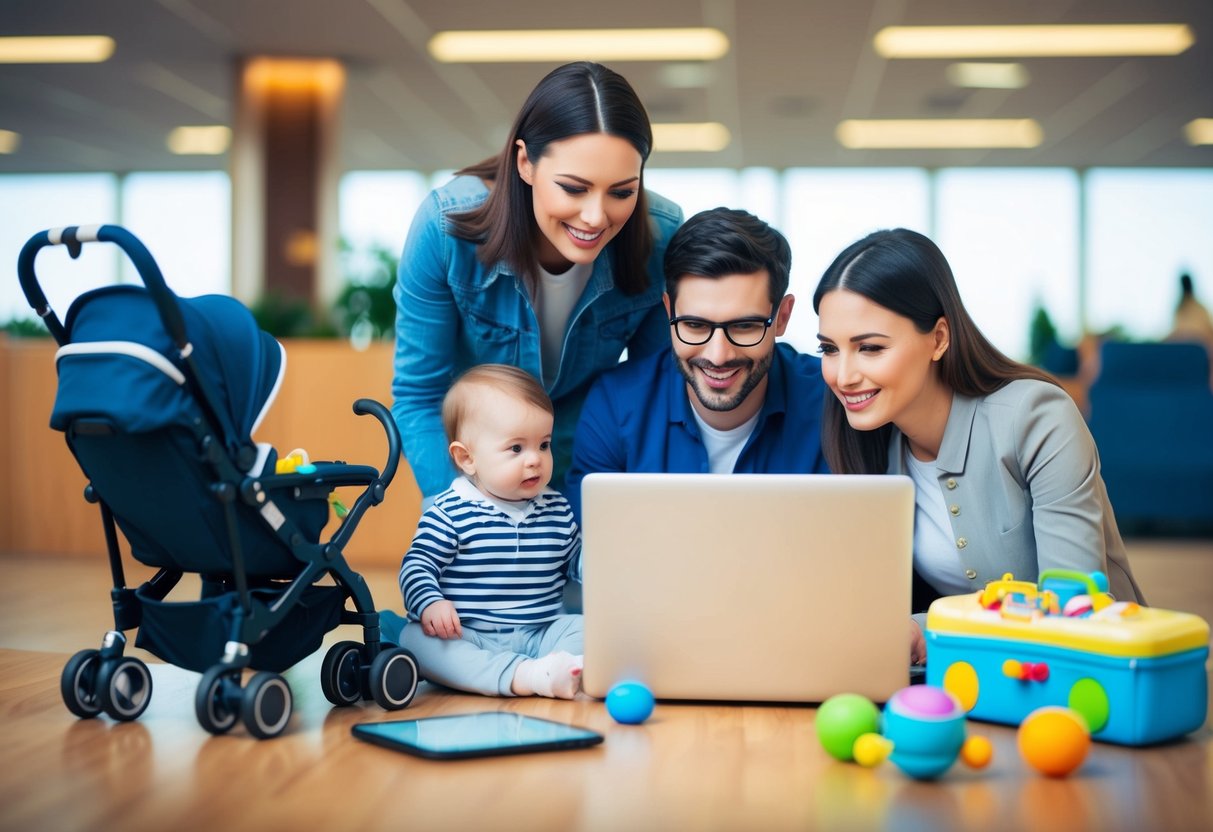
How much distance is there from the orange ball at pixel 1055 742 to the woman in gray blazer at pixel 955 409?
1.36ft

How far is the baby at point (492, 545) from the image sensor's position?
209cm

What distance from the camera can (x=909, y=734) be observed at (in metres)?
1.51

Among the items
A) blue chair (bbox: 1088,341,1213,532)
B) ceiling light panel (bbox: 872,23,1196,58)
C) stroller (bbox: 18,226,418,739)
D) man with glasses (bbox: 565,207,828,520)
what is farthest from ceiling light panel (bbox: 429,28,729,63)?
stroller (bbox: 18,226,418,739)

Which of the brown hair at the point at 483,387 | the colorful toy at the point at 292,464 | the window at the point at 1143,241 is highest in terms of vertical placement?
the window at the point at 1143,241

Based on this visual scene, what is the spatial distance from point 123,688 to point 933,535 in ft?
4.49

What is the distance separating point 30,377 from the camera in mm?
5305

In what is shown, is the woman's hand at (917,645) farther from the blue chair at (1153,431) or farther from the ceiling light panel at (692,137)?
the ceiling light panel at (692,137)

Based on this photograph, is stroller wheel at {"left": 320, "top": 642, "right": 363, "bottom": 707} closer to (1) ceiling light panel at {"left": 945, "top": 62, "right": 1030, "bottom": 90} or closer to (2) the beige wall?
(2) the beige wall

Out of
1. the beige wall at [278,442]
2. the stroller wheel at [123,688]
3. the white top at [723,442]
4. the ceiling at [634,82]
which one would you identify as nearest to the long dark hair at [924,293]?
the white top at [723,442]

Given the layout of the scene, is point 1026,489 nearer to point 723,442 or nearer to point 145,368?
point 723,442

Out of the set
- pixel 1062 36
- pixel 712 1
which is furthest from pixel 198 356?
pixel 1062 36

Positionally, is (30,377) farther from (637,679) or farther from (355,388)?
(637,679)

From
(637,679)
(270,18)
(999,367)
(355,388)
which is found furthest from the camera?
(270,18)

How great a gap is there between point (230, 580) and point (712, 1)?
16.9 feet
